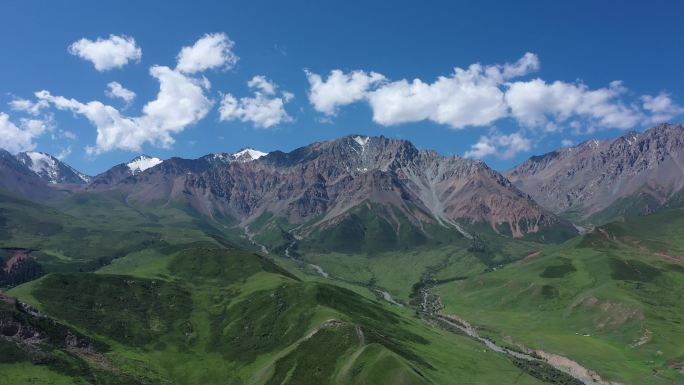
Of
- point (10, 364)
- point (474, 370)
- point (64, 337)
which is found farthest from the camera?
point (474, 370)

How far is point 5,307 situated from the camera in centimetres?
17325

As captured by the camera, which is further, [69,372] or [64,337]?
[64,337]

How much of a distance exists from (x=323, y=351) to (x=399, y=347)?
98.7ft

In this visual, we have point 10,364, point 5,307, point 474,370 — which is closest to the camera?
point 10,364

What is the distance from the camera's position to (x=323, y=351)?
175500mm

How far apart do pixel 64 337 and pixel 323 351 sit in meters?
84.7

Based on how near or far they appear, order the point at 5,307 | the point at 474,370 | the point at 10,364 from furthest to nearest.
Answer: the point at 474,370, the point at 5,307, the point at 10,364

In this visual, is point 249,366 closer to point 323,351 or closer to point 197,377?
point 197,377

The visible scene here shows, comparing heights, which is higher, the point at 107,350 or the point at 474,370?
the point at 474,370

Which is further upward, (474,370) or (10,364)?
(474,370)

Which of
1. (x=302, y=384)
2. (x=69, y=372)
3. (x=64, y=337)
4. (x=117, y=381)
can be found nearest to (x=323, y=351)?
(x=302, y=384)

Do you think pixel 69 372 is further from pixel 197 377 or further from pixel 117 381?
pixel 197 377

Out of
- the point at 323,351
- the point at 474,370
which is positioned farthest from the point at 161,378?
the point at 474,370

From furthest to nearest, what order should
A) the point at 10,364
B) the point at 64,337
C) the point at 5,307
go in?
the point at 64,337 < the point at 5,307 < the point at 10,364
